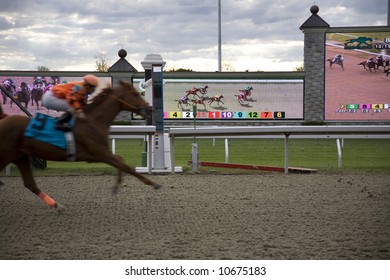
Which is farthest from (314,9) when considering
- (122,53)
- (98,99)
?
(98,99)

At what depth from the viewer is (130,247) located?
6.46 meters

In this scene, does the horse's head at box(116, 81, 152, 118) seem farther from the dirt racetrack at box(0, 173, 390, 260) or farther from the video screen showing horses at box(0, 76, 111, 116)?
the video screen showing horses at box(0, 76, 111, 116)

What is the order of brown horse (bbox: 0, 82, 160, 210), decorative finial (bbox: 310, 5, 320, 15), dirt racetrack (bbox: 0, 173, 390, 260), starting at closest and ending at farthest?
dirt racetrack (bbox: 0, 173, 390, 260) < brown horse (bbox: 0, 82, 160, 210) < decorative finial (bbox: 310, 5, 320, 15)

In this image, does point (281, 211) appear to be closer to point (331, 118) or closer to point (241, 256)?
point (241, 256)

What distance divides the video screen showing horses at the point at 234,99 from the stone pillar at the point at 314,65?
18.1 inches

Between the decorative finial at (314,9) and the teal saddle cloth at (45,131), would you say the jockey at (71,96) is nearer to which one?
the teal saddle cloth at (45,131)

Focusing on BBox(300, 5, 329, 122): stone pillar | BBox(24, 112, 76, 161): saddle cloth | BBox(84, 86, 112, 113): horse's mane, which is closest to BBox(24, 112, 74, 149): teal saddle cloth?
BBox(24, 112, 76, 161): saddle cloth

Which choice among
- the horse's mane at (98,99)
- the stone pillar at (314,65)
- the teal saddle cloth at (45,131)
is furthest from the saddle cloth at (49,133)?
the stone pillar at (314,65)

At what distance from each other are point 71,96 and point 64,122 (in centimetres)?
38

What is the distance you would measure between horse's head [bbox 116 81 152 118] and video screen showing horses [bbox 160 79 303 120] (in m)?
23.8

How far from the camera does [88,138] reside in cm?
815

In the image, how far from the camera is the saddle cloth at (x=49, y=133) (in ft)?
25.9

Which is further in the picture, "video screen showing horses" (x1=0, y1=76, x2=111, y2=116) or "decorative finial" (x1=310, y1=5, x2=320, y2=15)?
"video screen showing horses" (x1=0, y1=76, x2=111, y2=116)

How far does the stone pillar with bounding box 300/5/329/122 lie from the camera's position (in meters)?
32.1
